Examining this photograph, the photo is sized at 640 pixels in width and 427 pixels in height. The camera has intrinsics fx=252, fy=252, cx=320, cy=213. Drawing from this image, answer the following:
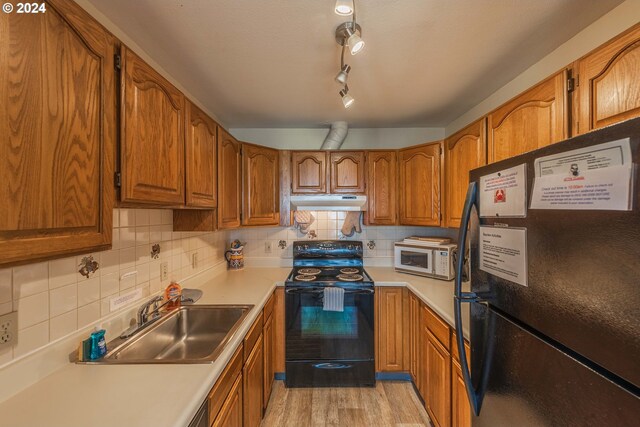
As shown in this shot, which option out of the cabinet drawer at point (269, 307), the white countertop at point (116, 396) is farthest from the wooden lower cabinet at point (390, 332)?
the white countertop at point (116, 396)

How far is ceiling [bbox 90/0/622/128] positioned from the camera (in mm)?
1151

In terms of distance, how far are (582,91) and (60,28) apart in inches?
70.8

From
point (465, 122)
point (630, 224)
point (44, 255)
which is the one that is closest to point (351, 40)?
point (630, 224)

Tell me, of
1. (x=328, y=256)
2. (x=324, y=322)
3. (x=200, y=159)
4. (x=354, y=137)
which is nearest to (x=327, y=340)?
(x=324, y=322)

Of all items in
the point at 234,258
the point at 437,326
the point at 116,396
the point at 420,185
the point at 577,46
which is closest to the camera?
the point at 116,396

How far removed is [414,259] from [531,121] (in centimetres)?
142

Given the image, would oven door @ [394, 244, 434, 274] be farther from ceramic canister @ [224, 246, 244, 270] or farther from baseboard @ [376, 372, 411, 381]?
ceramic canister @ [224, 246, 244, 270]

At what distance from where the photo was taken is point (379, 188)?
2.47 metres

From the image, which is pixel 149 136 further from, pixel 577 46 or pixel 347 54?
pixel 577 46

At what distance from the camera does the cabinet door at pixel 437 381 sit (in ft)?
4.89

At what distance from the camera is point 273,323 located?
6.96 feet

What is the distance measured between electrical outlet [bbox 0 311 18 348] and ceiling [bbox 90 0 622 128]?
1335 mm

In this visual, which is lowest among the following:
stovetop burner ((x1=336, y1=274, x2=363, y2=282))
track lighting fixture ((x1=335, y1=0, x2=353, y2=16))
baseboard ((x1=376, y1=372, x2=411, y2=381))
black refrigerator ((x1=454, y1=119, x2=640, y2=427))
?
baseboard ((x1=376, y1=372, x2=411, y2=381))

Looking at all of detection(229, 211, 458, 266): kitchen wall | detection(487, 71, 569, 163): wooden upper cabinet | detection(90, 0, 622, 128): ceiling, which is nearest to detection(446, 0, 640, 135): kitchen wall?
detection(90, 0, 622, 128): ceiling
